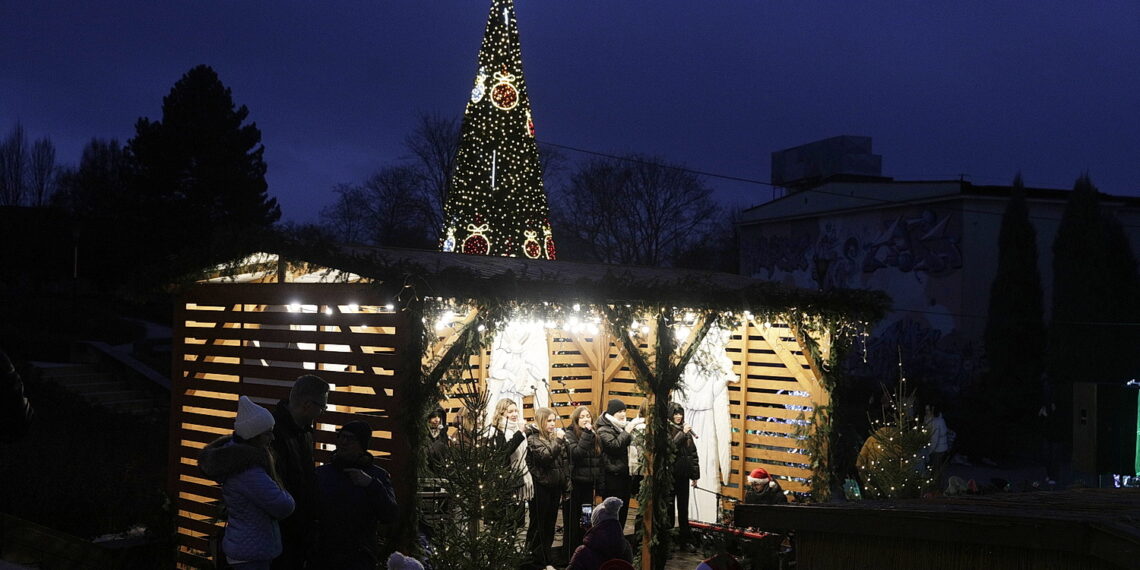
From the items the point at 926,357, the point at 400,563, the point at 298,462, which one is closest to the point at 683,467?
the point at 400,563

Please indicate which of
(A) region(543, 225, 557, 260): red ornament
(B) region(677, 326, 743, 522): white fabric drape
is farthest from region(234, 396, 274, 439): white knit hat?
(A) region(543, 225, 557, 260): red ornament

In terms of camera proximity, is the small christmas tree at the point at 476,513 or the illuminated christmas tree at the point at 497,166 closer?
the small christmas tree at the point at 476,513

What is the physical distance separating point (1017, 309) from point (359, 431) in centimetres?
2425

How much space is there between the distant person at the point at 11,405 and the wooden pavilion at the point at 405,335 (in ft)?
16.2

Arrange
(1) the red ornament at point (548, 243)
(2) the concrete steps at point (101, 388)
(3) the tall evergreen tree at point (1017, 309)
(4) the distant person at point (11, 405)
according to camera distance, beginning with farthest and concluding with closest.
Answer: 1. (3) the tall evergreen tree at point (1017, 309)
2. (2) the concrete steps at point (101, 388)
3. (1) the red ornament at point (548, 243)
4. (4) the distant person at point (11, 405)

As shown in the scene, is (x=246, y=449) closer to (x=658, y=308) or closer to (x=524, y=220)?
(x=658, y=308)

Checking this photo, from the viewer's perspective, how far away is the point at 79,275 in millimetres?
41000

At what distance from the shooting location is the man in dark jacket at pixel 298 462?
232 inches

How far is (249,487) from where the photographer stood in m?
5.43

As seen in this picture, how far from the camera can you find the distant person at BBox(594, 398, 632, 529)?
36.5ft

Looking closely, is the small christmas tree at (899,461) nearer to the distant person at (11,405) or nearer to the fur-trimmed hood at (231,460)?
the fur-trimmed hood at (231,460)

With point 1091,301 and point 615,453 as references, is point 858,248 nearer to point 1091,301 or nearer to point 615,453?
point 1091,301

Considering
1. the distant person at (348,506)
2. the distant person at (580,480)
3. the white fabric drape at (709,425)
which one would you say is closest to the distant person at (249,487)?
the distant person at (348,506)

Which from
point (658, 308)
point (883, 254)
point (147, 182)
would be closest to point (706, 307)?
point (658, 308)
